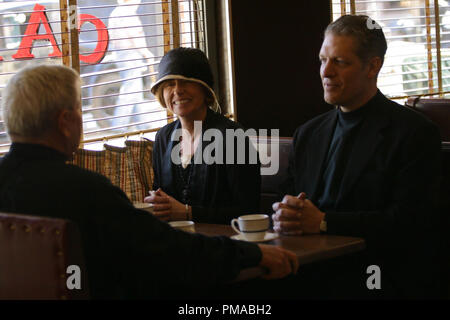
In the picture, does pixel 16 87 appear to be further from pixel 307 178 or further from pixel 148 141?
pixel 148 141

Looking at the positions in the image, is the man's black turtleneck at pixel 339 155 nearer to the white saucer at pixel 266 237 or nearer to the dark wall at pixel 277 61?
the white saucer at pixel 266 237

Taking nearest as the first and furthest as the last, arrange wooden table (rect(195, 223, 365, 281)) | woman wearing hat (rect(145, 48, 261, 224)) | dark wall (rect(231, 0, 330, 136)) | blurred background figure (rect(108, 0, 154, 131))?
wooden table (rect(195, 223, 365, 281)) → woman wearing hat (rect(145, 48, 261, 224)) → blurred background figure (rect(108, 0, 154, 131)) → dark wall (rect(231, 0, 330, 136))

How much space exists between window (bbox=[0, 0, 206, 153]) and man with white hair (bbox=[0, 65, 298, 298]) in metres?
2.10

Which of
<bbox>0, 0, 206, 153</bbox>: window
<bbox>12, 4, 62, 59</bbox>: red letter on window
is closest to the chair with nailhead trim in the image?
<bbox>0, 0, 206, 153</bbox>: window

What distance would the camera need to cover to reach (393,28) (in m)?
6.58

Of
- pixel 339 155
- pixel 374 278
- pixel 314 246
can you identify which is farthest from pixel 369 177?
pixel 314 246

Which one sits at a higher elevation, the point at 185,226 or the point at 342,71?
the point at 342,71

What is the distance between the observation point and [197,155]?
3227 millimetres

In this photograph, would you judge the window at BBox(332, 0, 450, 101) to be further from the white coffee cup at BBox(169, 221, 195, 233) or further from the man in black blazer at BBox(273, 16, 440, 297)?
the white coffee cup at BBox(169, 221, 195, 233)

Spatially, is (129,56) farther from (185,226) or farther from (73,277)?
(73,277)

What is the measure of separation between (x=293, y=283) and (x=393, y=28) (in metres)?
4.64

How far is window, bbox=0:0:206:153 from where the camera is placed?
13.0 feet

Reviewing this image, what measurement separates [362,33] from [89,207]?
151cm
